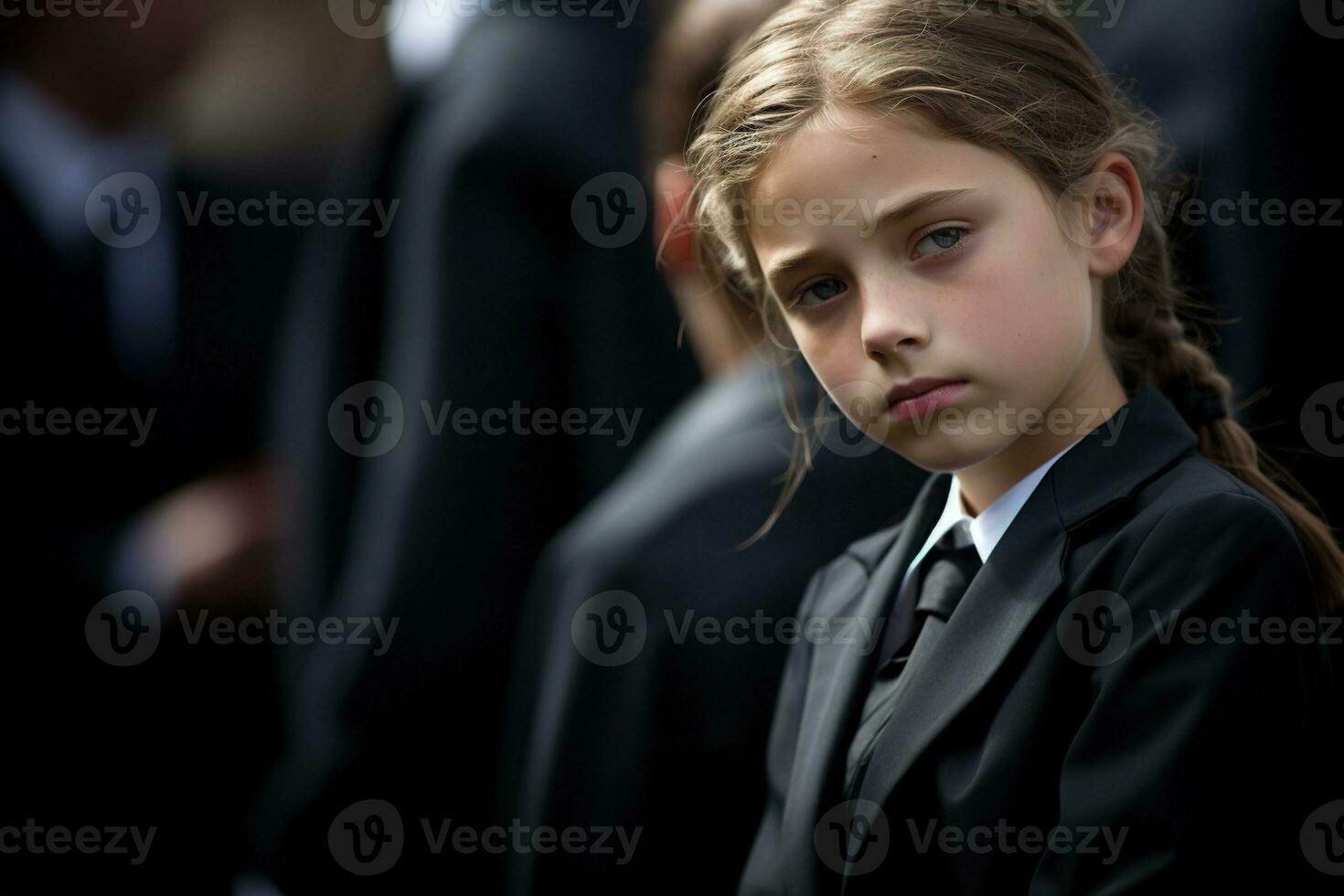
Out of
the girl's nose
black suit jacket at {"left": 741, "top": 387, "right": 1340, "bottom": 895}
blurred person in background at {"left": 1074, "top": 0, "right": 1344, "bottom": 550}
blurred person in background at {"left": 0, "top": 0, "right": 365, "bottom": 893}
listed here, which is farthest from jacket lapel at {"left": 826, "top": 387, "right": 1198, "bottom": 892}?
blurred person in background at {"left": 0, "top": 0, "right": 365, "bottom": 893}

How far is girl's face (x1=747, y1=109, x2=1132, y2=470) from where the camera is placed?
31.4 inches

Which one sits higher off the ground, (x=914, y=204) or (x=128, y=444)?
(x=914, y=204)

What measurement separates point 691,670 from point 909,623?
0.33 m

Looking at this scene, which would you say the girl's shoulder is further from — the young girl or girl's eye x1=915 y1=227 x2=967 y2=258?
girl's eye x1=915 y1=227 x2=967 y2=258

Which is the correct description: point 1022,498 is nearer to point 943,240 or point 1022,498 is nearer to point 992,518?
point 992,518

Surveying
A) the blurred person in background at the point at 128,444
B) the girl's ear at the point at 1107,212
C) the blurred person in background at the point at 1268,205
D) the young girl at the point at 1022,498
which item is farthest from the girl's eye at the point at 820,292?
the blurred person in background at the point at 128,444

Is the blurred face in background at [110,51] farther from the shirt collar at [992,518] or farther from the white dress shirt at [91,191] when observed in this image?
the shirt collar at [992,518]

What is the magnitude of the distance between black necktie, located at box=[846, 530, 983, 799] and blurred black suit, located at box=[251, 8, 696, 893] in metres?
0.75

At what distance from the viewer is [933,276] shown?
80cm

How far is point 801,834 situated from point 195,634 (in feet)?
4.13

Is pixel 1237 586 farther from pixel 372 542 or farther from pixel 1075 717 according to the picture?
pixel 372 542

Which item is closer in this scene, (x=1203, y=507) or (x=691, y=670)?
(x=1203, y=507)

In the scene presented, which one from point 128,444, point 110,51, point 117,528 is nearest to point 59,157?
point 110,51

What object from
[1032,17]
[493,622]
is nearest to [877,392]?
[1032,17]
